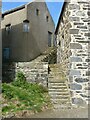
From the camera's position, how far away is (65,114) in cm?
819

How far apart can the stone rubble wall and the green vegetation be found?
1.19 metres

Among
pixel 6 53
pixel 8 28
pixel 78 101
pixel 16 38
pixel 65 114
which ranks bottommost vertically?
pixel 65 114

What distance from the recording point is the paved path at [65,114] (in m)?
7.91

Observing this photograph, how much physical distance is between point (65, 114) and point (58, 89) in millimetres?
2354

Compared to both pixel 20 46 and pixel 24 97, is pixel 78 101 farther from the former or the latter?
pixel 20 46

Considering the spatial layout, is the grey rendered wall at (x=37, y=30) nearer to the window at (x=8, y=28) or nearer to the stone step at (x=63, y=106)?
the window at (x=8, y=28)

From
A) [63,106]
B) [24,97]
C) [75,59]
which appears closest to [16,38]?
[75,59]

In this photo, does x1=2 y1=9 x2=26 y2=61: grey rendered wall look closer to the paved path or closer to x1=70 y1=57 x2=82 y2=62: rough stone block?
x1=70 y1=57 x2=82 y2=62: rough stone block

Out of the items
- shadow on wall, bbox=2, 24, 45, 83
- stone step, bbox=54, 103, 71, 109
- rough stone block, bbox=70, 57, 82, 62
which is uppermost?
shadow on wall, bbox=2, 24, 45, 83

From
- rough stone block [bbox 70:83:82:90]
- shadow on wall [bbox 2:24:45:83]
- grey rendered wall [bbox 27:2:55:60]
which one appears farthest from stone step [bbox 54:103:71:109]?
grey rendered wall [bbox 27:2:55:60]

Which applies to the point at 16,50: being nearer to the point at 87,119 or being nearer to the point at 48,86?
the point at 48,86

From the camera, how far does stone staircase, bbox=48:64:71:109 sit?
9552 mm

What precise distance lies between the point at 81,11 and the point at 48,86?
326 centimetres

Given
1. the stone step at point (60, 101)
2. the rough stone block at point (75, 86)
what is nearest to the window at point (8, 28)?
the rough stone block at point (75, 86)
